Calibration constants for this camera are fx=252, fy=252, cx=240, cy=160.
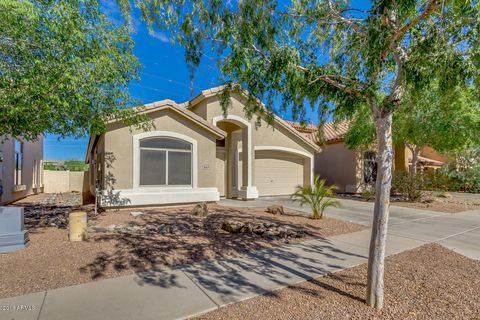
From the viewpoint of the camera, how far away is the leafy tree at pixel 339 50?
3.38m

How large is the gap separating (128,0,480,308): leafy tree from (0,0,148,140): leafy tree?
1.61 m

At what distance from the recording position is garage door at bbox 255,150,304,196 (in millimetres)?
14758

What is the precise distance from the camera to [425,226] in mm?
7906

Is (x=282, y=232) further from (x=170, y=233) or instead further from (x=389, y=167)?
(x=389, y=167)

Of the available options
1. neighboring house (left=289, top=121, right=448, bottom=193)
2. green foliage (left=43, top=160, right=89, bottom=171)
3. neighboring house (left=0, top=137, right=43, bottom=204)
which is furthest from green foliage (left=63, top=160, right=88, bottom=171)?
neighboring house (left=289, top=121, right=448, bottom=193)

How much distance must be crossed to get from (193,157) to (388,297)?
29.2 feet

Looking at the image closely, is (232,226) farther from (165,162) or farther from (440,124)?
(440,124)

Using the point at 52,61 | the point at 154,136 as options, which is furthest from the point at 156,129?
the point at 52,61

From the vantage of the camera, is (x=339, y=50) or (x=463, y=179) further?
(x=463, y=179)

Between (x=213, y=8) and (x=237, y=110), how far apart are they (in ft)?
31.7

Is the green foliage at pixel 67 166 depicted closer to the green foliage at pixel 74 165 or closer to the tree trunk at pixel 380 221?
the green foliage at pixel 74 165

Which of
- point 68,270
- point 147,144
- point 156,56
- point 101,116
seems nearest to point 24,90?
point 101,116

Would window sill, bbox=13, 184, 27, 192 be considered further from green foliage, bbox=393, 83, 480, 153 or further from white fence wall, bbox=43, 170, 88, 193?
green foliage, bbox=393, 83, 480, 153

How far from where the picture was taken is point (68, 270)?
432 centimetres
